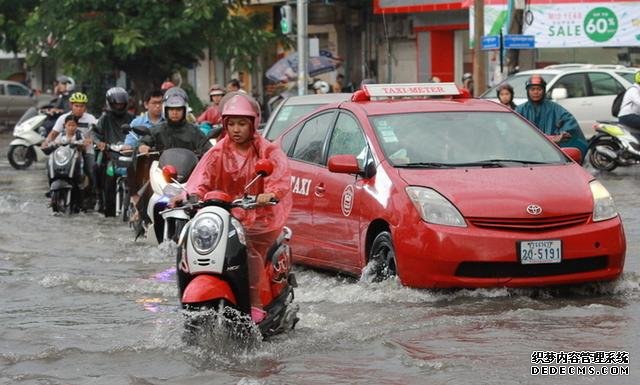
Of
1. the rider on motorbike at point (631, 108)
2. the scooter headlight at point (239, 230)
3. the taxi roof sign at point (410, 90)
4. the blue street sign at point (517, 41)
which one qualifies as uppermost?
the blue street sign at point (517, 41)

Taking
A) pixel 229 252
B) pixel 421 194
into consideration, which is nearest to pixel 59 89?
pixel 421 194

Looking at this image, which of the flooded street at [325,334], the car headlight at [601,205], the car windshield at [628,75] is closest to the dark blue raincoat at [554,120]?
the flooded street at [325,334]

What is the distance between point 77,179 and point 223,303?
10744 mm

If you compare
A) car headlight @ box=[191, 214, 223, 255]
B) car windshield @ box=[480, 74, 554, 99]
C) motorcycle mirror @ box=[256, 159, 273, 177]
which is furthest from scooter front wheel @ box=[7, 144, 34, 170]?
car headlight @ box=[191, 214, 223, 255]

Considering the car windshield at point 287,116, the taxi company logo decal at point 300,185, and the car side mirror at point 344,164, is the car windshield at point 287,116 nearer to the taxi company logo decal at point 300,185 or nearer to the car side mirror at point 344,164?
the taxi company logo decal at point 300,185

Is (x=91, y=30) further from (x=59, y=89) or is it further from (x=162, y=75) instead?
(x=59, y=89)

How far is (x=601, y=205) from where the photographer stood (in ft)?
31.7

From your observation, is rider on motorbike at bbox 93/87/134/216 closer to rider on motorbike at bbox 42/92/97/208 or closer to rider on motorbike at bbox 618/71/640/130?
rider on motorbike at bbox 42/92/97/208

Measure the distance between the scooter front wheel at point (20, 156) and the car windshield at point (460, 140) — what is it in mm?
18123

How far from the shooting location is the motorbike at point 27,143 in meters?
27.4

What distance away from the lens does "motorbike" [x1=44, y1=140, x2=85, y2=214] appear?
17641mm

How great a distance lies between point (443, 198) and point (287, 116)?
6.89 m

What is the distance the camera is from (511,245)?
9.19 meters

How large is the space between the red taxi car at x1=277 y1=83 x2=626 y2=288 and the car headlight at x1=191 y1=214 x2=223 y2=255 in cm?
224
